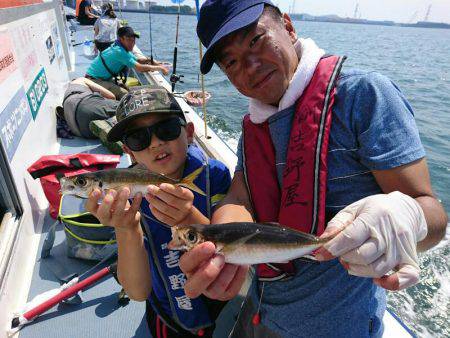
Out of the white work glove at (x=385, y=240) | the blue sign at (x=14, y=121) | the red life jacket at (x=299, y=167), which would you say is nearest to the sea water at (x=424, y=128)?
the red life jacket at (x=299, y=167)

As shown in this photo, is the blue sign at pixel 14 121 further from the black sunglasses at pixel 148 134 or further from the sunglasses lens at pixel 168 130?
the sunglasses lens at pixel 168 130

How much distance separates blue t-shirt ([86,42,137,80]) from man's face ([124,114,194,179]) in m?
6.91

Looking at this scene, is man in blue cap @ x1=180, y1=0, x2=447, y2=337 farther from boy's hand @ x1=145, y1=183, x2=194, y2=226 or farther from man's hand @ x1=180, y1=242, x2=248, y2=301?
boy's hand @ x1=145, y1=183, x2=194, y2=226

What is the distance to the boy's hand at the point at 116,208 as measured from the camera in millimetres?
1814

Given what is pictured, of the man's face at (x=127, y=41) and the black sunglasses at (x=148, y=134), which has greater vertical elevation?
the black sunglasses at (x=148, y=134)

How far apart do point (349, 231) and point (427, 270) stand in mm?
5012

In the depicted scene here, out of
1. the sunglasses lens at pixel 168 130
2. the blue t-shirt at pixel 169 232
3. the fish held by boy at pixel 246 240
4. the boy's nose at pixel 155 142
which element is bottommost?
the blue t-shirt at pixel 169 232

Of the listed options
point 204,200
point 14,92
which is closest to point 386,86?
point 204,200

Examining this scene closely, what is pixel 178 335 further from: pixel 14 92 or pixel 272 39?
pixel 14 92

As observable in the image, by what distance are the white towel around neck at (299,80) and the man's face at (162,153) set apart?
650mm

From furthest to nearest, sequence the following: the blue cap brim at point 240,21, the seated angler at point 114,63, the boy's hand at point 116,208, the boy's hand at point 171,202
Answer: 1. the seated angler at point 114,63
2. the boy's hand at point 116,208
3. the boy's hand at point 171,202
4. the blue cap brim at point 240,21

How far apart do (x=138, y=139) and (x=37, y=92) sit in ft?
12.2

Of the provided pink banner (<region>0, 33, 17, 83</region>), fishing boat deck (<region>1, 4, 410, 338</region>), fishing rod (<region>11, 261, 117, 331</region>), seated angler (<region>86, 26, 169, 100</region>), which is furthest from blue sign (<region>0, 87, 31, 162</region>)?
seated angler (<region>86, 26, 169, 100</region>)

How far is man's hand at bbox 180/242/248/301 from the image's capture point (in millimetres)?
1384
